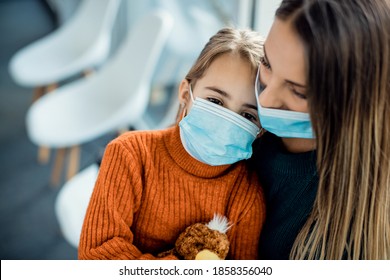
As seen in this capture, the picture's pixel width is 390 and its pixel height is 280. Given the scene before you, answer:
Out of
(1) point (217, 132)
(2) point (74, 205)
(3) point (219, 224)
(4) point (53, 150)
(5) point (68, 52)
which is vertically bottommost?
(4) point (53, 150)

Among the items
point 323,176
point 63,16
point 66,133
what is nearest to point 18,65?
point 66,133

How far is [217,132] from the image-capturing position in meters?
1.09

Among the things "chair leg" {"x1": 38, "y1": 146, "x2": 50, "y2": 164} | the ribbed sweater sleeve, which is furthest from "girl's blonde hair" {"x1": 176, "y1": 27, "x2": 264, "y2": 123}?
"chair leg" {"x1": 38, "y1": 146, "x2": 50, "y2": 164}

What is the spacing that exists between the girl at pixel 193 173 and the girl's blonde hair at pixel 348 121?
6.3 inches

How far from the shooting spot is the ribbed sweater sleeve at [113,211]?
3.47 feet

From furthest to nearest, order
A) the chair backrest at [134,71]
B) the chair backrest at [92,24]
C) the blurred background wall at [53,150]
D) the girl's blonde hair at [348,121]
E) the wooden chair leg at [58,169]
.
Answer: the chair backrest at [92,24]
the wooden chair leg at [58,169]
the chair backrest at [134,71]
the blurred background wall at [53,150]
the girl's blonde hair at [348,121]

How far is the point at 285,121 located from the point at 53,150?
2155 mm

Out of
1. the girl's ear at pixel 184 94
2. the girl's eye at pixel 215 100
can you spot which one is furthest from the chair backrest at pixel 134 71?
the girl's eye at pixel 215 100

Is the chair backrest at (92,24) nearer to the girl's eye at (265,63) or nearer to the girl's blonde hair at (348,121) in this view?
the girl's eye at (265,63)

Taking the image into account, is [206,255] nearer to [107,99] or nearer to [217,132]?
[217,132]

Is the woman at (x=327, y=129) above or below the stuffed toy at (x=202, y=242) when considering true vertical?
above

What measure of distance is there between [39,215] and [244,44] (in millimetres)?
1677

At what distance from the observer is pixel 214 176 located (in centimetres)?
115

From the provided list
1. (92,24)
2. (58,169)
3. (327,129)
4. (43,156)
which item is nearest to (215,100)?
(327,129)
